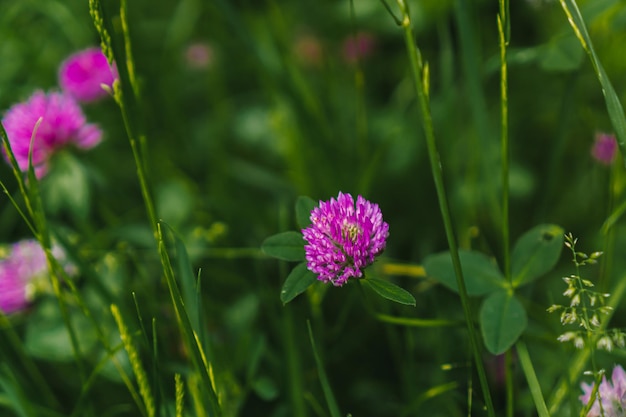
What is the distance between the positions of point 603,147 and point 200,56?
1.19 metres

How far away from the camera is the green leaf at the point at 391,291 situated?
839 mm

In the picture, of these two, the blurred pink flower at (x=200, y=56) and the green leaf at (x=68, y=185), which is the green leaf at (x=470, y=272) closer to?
the green leaf at (x=68, y=185)

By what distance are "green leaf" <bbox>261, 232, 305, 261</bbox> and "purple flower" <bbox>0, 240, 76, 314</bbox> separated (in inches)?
24.9

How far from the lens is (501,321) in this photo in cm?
98

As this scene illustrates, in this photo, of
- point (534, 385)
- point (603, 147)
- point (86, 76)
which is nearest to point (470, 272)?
point (534, 385)

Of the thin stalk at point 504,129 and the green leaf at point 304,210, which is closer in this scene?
the thin stalk at point 504,129

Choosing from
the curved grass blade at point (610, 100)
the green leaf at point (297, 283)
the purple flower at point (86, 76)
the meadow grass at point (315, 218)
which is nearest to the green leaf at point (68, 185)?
the meadow grass at point (315, 218)

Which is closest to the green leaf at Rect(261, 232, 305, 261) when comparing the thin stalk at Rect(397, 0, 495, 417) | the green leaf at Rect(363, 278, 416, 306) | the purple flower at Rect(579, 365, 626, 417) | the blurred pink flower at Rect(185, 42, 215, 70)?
the green leaf at Rect(363, 278, 416, 306)

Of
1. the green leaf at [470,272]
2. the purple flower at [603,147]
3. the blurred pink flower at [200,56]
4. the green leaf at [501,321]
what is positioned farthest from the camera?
the blurred pink flower at [200,56]

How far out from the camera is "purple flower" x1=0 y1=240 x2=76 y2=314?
1.41 m

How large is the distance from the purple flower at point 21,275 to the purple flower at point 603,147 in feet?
3.44

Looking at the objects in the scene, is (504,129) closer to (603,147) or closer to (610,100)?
(610,100)

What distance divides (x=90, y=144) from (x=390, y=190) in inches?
28.1

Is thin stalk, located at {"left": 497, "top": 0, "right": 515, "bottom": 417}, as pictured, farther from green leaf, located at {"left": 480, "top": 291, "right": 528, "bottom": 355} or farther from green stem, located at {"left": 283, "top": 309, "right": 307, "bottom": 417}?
green stem, located at {"left": 283, "top": 309, "right": 307, "bottom": 417}
